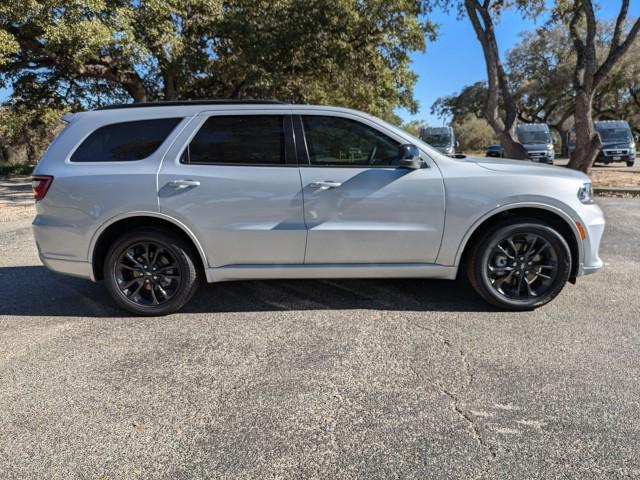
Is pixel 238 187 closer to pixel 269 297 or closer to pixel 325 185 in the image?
pixel 325 185

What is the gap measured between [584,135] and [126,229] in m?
12.4

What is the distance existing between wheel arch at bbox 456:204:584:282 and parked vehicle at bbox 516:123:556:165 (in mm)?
17801

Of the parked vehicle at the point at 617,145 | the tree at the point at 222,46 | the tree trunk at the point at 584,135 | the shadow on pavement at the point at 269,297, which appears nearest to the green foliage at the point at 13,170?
the tree at the point at 222,46

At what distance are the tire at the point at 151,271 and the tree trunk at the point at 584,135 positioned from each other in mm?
11759

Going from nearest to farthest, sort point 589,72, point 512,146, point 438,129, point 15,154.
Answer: point 589,72 < point 512,146 < point 438,129 < point 15,154

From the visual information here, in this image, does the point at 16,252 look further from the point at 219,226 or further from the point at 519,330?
the point at 519,330

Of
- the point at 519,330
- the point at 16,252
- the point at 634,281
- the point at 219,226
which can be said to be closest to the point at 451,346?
the point at 519,330

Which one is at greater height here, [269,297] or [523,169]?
[523,169]

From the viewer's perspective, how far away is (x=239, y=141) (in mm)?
3809

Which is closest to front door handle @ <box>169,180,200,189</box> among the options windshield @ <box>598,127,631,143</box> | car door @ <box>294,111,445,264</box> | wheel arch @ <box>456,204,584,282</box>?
car door @ <box>294,111,445,264</box>

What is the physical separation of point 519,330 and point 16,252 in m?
6.61

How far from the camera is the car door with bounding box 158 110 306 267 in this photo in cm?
369

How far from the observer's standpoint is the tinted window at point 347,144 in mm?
3781

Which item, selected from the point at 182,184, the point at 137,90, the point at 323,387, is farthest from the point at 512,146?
the point at 137,90
